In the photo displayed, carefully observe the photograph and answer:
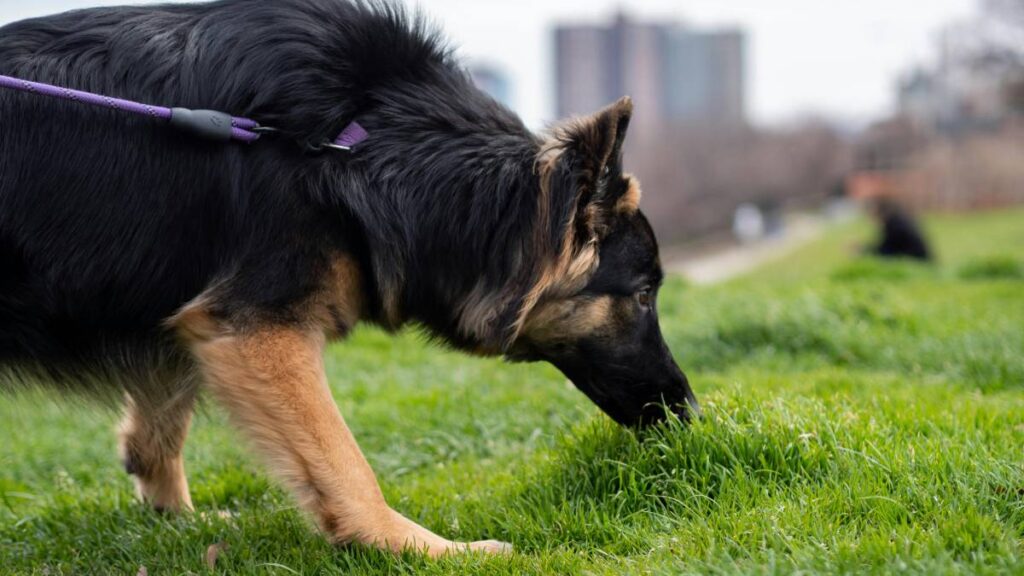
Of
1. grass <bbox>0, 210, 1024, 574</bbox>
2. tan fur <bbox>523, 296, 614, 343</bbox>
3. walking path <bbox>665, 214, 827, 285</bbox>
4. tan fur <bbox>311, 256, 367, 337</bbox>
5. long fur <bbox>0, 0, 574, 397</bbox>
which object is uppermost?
Answer: long fur <bbox>0, 0, 574, 397</bbox>

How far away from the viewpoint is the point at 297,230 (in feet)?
9.90

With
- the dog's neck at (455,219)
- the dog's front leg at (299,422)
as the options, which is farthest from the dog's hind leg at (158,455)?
the dog's neck at (455,219)

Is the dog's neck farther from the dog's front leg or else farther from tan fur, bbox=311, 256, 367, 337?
the dog's front leg

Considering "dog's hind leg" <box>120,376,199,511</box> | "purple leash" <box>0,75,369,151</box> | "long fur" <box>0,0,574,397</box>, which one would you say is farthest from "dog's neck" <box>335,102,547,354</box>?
"dog's hind leg" <box>120,376,199,511</box>

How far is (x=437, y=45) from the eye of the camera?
3621 mm

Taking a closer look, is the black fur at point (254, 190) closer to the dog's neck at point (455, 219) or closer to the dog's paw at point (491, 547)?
the dog's neck at point (455, 219)

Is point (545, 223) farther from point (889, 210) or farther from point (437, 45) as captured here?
point (889, 210)

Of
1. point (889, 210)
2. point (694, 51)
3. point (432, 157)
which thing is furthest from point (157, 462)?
point (694, 51)

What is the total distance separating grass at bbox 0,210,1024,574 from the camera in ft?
9.00

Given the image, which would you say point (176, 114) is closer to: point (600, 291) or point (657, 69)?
point (600, 291)

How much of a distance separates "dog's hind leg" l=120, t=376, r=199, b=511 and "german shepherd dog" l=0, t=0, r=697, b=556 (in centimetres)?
40

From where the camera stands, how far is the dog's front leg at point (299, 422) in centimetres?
304

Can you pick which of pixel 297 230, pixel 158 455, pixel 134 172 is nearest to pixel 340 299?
pixel 297 230

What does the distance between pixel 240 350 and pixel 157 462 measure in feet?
3.86
